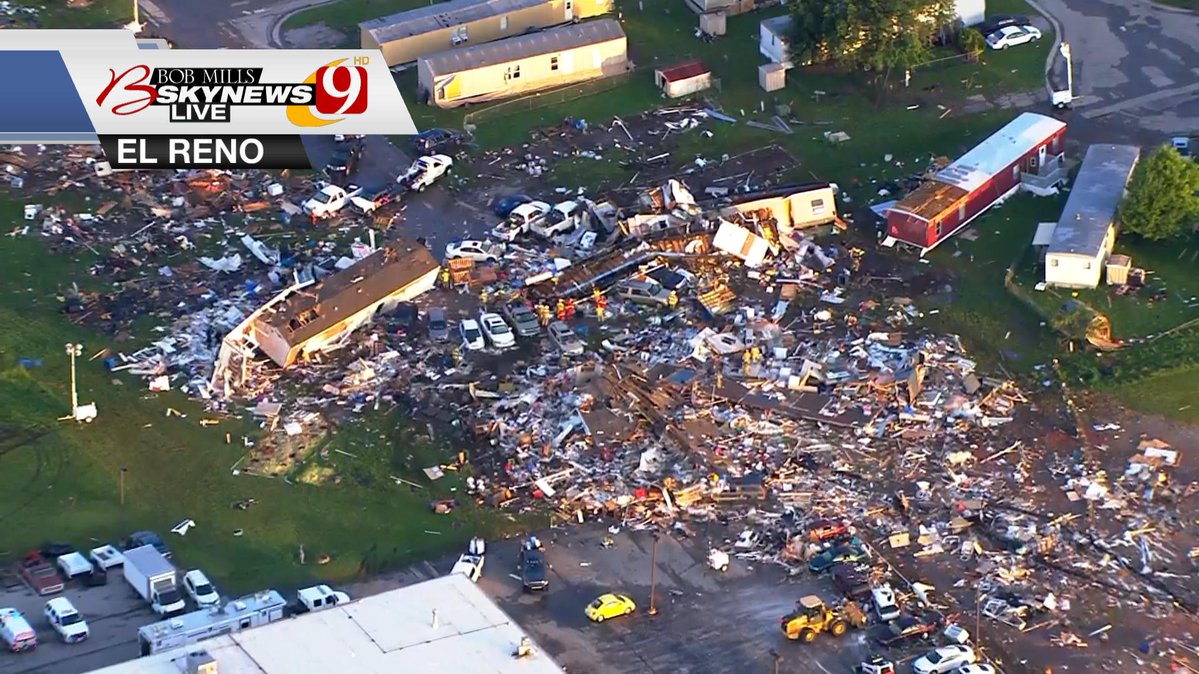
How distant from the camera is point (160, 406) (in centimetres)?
6253

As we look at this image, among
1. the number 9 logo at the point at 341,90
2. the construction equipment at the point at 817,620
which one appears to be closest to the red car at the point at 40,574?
the construction equipment at the point at 817,620

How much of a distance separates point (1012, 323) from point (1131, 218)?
6257 mm

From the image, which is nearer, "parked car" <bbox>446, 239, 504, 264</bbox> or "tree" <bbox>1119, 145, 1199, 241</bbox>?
"tree" <bbox>1119, 145, 1199, 241</bbox>

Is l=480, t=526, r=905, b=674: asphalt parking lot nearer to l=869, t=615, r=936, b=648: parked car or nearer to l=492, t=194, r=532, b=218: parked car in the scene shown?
l=869, t=615, r=936, b=648: parked car

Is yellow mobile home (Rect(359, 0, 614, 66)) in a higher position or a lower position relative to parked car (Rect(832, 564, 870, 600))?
higher

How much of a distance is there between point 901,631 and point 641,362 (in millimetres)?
14803

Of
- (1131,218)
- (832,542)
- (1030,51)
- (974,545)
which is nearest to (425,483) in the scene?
(832,542)

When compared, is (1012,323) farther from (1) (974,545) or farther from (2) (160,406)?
(2) (160,406)

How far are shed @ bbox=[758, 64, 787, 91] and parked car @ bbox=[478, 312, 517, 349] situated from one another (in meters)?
19.7

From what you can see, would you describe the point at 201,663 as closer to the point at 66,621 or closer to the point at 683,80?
the point at 66,621

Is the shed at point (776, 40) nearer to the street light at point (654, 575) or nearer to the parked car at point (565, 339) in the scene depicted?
the parked car at point (565, 339)

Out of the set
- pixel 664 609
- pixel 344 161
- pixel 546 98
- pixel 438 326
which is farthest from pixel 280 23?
pixel 664 609

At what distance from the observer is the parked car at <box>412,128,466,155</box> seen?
255ft
